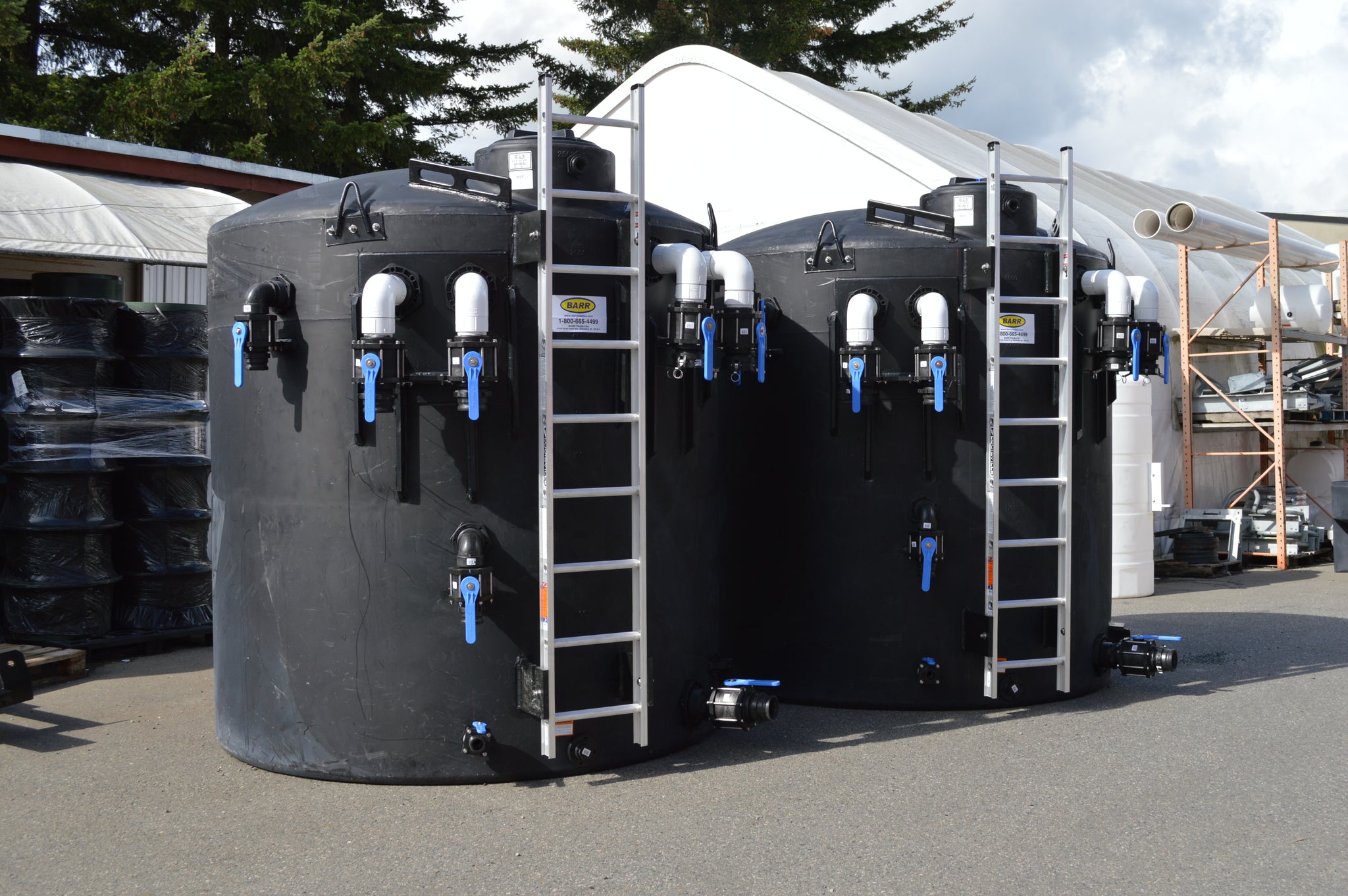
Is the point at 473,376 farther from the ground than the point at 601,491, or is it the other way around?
the point at 473,376

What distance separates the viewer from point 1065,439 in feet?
25.3

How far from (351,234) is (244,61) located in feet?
63.6

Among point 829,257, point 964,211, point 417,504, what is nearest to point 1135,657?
point 964,211

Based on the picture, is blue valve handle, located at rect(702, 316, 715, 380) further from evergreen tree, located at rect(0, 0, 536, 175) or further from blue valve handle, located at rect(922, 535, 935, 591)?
evergreen tree, located at rect(0, 0, 536, 175)

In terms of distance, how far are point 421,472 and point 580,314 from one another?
105 cm

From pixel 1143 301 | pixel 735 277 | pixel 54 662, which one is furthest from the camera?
pixel 54 662

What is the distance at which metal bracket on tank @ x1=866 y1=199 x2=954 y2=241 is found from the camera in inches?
299

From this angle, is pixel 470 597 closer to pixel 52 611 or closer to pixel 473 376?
pixel 473 376

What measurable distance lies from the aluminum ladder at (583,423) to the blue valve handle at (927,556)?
200 cm

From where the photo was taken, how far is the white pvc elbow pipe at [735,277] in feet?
21.7

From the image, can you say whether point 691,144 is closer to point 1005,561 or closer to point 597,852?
point 1005,561

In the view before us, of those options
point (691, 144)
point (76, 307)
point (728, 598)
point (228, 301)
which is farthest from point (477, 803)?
point (691, 144)

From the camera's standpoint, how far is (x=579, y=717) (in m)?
6.11

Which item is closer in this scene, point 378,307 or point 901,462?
point 378,307
